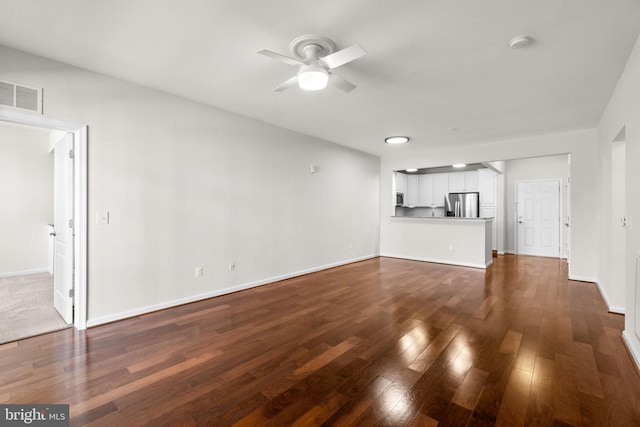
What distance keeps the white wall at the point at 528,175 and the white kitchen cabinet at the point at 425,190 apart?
1.99 metres

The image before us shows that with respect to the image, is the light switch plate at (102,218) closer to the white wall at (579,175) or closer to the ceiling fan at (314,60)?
the ceiling fan at (314,60)

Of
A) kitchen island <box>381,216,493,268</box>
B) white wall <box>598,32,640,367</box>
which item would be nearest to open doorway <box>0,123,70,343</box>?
kitchen island <box>381,216,493,268</box>

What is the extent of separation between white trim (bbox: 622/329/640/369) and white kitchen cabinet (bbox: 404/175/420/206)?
6522 millimetres

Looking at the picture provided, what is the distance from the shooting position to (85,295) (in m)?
2.92

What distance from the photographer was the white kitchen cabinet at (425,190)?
886cm

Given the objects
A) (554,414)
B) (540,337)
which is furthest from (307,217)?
(554,414)

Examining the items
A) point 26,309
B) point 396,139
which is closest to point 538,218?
point 396,139

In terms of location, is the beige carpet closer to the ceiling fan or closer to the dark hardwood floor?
the dark hardwood floor

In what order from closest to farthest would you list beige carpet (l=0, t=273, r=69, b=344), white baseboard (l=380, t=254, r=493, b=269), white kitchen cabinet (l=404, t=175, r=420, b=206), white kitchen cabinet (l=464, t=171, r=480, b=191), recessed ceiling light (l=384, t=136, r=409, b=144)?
beige carpet (l=0, t=273, r=69, b=344), recessed ceiling light (l=384, t=136, r=409, b=144), white baseboard (l=380, t=254, r=493, b=269), white kitchen cabinet (l=464, t=171, r=480, b=191), white kitchen cabinet (l=404, t=175, r=420, b=206)

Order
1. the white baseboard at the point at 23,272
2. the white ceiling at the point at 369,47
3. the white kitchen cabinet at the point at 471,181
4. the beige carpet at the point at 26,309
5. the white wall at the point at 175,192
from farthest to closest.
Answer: the white kitchen cabinet at the point at 471,181 < the white baseboard at the point at 23,272 < the white wall at the point at 175,192 < the beige carpet at the point at 26,309 < the white ceiling at the point at 369,47

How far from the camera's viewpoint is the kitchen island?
237 inches

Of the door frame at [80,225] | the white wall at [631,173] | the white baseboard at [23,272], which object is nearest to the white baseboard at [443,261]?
the white wall at [631,173]

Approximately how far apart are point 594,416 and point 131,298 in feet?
13.2

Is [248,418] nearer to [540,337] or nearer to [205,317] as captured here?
[205,317]
